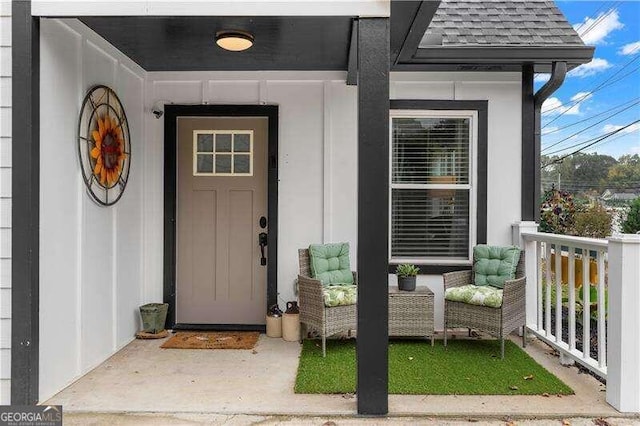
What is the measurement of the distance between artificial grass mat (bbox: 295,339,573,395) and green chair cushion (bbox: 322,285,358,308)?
0.42m

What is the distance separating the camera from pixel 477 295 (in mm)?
3801

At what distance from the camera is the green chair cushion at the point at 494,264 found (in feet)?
13.3

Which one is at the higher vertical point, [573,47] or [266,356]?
[573,47]

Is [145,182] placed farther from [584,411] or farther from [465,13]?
[584,411]

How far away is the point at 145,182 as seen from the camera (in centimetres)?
453

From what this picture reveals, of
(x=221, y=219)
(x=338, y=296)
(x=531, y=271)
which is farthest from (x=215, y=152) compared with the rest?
(x=531, y=271)

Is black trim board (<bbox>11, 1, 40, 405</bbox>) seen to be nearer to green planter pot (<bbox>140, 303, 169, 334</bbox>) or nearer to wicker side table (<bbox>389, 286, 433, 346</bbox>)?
green planter pot (<bbox>140, 303, 169, 334</bbox>)

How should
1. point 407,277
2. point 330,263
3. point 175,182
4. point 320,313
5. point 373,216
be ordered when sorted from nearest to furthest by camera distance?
point 373,216 → point 320,313 → point 407,277 → point 330,263 → point 175,182

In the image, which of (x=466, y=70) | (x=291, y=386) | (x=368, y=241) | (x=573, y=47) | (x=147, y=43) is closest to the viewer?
(x=368, y=241)

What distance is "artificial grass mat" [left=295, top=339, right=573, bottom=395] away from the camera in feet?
9.95

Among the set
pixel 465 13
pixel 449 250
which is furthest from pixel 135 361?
pixel 465 13

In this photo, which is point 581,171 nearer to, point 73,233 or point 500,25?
point 500,25

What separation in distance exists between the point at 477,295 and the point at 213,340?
241cm

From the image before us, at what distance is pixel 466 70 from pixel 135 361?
13.0 feet
